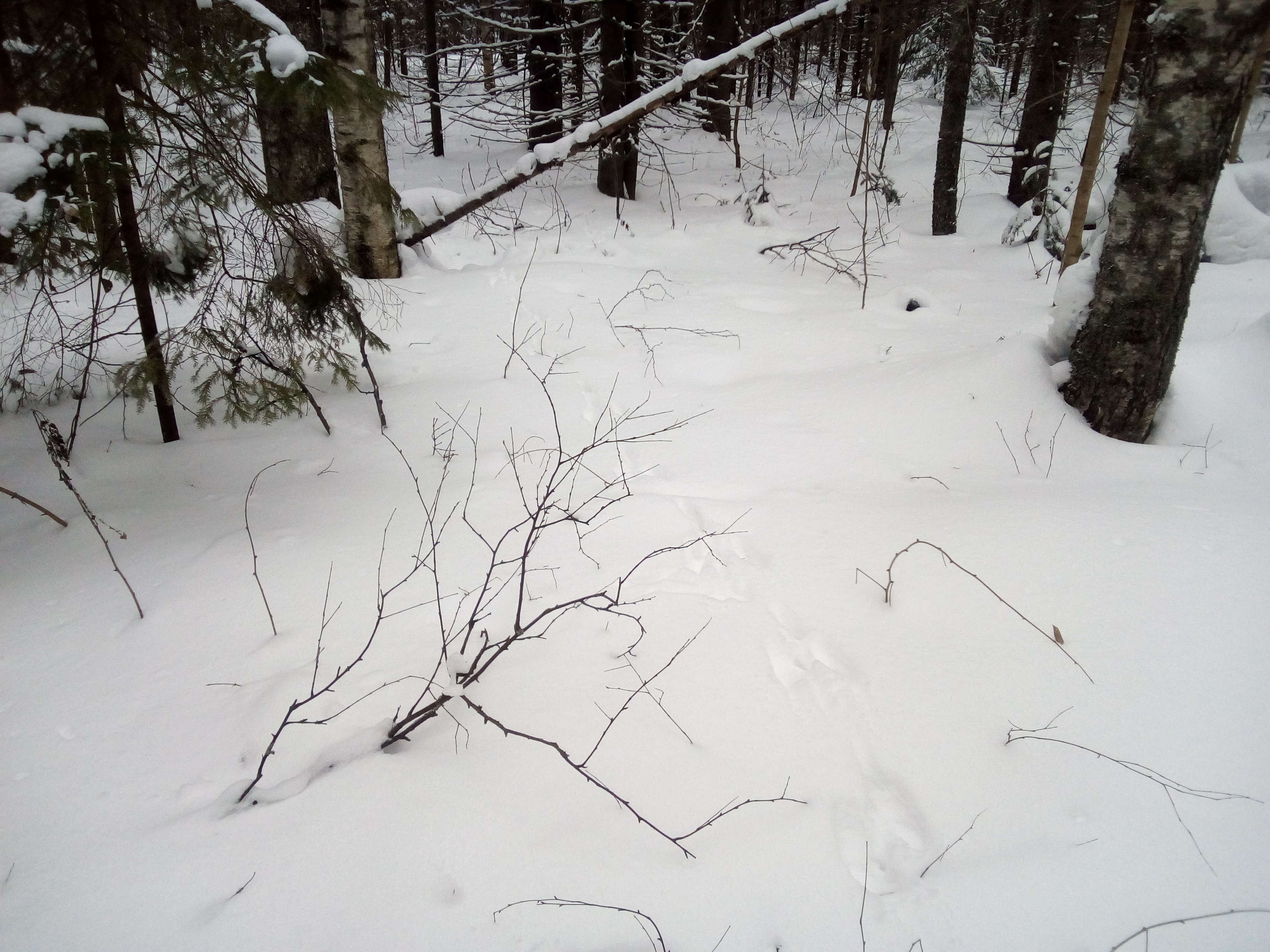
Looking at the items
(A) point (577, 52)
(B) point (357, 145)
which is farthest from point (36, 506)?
(A) point (577, 52)

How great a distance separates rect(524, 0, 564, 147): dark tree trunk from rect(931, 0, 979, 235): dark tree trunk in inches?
181

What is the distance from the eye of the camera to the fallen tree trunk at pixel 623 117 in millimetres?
5121

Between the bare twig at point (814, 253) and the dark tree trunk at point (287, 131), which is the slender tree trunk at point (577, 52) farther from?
the dark tree trunk at point (287, 131)

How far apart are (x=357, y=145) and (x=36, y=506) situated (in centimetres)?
347

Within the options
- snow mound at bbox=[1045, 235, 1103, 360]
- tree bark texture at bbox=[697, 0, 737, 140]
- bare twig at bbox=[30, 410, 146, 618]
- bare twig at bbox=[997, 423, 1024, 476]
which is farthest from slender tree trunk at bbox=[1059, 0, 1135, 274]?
tree bark texture at bbox=[697, 0, 737, 140]

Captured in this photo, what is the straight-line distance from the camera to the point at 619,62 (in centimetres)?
808

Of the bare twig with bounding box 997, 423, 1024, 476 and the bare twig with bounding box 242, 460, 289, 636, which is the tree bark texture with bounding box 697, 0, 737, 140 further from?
the bare twig with bounding box 242, 460, 289, 636

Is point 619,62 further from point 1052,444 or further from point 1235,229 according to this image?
point 1052,444

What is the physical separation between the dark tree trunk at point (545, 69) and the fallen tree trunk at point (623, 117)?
3.52m

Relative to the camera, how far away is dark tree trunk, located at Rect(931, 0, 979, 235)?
751cm

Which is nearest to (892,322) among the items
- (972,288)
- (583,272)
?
(972,288)

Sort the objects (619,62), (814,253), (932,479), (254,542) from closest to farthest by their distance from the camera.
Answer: (254,542) → (932,479) → (814,253) → (619,62)

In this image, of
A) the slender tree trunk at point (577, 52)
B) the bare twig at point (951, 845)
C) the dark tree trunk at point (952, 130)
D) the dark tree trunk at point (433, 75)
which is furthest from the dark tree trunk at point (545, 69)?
the bare twig at point (951, 845)

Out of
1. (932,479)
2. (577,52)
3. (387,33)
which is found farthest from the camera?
(387,33)
